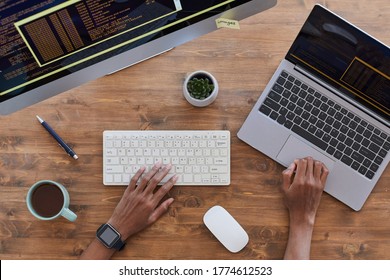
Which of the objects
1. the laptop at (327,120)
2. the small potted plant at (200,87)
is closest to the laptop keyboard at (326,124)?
the laptop at (327,120)

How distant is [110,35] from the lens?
2.63 ft

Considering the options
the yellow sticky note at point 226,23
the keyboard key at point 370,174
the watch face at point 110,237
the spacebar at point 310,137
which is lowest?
the keyboard key at point 370,174

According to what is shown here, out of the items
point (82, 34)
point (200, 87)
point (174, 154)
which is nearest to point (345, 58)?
point (200, 87)

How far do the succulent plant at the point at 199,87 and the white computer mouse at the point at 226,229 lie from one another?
278 mm

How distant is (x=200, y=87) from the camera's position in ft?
3.25

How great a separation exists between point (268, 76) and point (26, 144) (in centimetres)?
62

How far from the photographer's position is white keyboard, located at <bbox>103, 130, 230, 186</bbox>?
102 cm

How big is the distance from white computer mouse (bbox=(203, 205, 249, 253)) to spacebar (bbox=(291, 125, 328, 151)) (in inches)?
10.2

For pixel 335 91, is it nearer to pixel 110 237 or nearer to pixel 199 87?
pixel 199 87

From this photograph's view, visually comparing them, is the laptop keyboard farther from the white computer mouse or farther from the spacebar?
the white computer mouse

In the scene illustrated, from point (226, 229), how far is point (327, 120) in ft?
1.16

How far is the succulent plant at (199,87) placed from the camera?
3.25ft

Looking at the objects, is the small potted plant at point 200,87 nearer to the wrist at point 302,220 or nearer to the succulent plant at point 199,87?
the succulent plant at point 199,87
